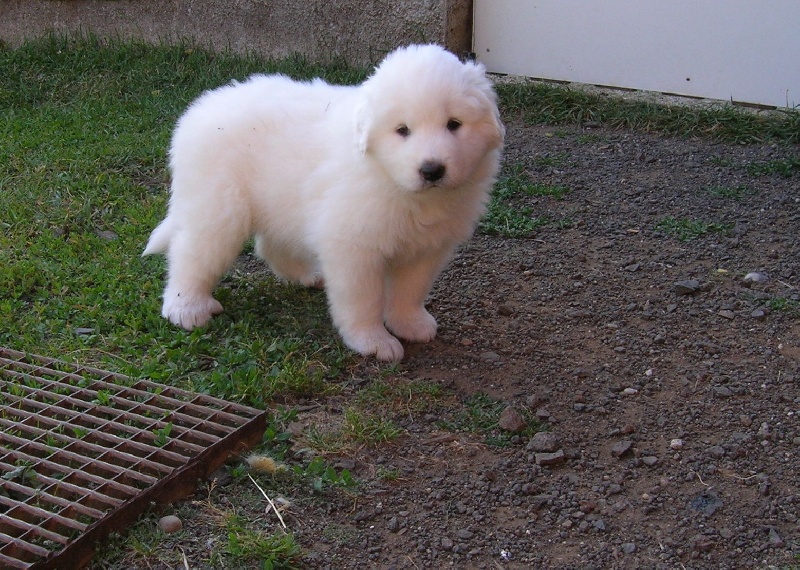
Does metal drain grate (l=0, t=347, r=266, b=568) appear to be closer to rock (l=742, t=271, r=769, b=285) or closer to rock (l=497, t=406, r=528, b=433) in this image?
rock (l=497, t=406, r=528, b=433)

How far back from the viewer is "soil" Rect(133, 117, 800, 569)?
2812mm

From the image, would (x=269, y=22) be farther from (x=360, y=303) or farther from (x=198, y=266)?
(x=360, y=303)

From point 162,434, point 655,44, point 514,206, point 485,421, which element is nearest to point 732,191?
point 514,206

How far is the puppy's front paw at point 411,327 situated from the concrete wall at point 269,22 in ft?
11.4

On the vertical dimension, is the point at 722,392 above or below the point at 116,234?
above

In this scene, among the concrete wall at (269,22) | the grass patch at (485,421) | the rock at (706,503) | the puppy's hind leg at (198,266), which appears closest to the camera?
the rock at (706,503)

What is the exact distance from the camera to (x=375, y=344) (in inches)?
152

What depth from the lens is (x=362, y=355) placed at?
387 centimetres

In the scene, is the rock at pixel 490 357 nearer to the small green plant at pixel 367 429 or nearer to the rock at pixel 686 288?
the small green plant at pixel 367 429

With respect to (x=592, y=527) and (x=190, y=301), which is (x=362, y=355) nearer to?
(x=190, y=301)

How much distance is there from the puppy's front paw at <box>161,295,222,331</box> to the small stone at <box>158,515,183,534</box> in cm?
135

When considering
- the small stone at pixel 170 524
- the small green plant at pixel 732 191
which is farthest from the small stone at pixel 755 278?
the small stone at pixel 170 524

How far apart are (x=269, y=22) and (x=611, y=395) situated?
5.04 metres

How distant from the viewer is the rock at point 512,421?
3354 millimetres
